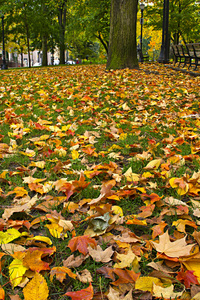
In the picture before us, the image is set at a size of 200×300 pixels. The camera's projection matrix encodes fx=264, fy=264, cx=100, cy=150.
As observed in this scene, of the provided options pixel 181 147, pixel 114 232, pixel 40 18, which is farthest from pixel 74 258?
pixel 40 18

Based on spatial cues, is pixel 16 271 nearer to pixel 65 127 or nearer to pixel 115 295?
pixel 115 295

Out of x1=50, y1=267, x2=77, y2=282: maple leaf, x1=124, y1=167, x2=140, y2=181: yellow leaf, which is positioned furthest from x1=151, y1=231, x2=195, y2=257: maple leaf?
x1=124, y1=167, x2=140, y2=181: yellow leaf

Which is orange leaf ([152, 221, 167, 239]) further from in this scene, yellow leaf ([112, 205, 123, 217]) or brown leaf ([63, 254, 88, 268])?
brown leaf ([63, 254, 88, 268])

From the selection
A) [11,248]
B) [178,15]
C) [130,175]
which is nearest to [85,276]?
[11,248]

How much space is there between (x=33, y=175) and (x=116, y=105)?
125 inches

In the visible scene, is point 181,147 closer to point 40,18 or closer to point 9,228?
point 9,228

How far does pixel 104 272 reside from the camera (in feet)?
4.34

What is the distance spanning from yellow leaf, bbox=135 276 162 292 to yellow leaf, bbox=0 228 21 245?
2.41 feet

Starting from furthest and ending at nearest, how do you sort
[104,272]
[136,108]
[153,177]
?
[136,108], [153,177], [104,272]

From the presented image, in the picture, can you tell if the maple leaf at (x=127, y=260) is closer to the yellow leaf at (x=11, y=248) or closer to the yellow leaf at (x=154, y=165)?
the yellow leaf at (x=11, y=248)

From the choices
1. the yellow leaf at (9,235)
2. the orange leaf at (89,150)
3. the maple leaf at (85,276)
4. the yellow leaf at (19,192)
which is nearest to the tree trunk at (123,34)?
the orange leaf at (89,150)

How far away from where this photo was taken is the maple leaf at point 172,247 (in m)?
1.36

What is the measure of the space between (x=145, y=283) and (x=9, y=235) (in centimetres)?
80

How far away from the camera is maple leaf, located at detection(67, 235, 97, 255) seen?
145cm
